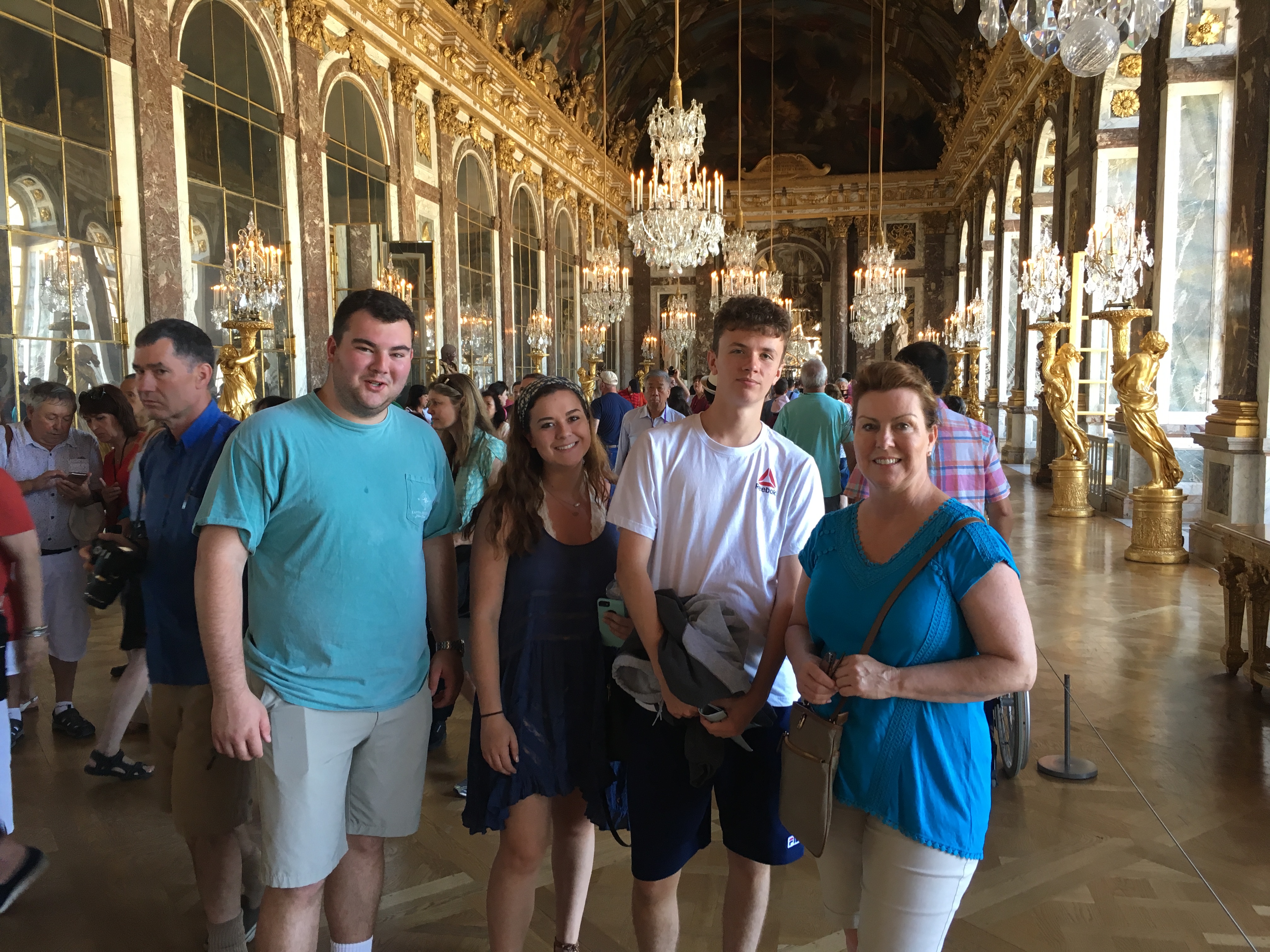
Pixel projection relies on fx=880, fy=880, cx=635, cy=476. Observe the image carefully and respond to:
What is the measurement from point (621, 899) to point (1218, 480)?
7765 millimetres

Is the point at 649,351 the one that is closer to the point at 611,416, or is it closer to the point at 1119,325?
the point at 611,416

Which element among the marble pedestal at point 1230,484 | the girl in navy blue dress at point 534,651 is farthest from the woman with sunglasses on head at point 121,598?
the marble pedestal at point 1230,484

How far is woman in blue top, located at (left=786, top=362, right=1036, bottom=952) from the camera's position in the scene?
182 centimetres

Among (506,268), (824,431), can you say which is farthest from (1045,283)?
(506,268)

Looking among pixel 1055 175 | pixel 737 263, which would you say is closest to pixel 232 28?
pixel 737 263

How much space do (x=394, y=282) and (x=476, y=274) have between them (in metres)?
4.54

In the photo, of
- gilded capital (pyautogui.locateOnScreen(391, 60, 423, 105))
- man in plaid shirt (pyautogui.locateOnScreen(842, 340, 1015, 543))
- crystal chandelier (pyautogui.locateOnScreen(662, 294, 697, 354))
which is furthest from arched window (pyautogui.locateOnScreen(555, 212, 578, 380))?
man in plaid shirt (pyautogui.locateOnScreen(842, 340, 1015, 543))

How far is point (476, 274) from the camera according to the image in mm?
16547

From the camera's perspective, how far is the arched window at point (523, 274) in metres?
18.8

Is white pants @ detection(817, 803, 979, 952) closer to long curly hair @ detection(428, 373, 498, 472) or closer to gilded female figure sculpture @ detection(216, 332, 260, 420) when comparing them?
long curly hair @ detection(428, 373, 498, 472)

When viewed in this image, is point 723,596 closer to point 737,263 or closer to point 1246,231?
point 1246,231

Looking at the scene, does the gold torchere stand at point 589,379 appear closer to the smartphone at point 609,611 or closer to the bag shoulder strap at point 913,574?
the smartphone at point 609,611

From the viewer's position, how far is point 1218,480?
27.3 ft

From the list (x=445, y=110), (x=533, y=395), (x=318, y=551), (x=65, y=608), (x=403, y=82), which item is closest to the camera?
(x=318, y=551)
